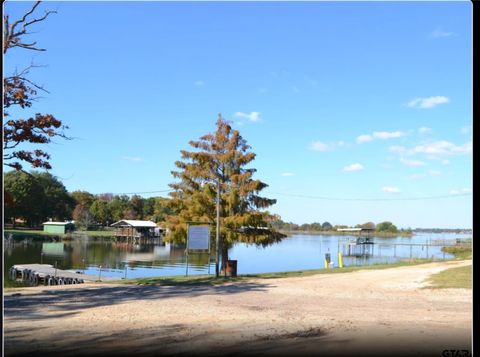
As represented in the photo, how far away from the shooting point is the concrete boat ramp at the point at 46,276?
27.7 metres

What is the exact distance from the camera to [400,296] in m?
13.3

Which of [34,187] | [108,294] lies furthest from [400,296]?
[34,187]

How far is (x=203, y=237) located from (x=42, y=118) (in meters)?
9.67

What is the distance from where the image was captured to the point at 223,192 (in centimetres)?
2580

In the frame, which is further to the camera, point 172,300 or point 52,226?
point 52,226

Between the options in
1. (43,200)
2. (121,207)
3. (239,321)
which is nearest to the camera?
(239,321)

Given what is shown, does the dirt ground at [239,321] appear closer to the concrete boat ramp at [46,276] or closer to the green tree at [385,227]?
the concrete boat ramp at [46,276]

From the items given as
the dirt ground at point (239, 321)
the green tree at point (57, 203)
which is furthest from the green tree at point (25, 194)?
the dirt ground at point (239, 321)

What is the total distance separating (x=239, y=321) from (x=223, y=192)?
16693mm

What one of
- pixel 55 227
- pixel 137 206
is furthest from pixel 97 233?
pixel 137 206

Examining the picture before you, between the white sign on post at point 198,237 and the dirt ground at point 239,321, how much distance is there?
532 cm

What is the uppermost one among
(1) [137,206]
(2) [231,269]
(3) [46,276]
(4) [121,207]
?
(1) [137,206]

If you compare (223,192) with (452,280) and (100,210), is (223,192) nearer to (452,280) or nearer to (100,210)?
(452,280)

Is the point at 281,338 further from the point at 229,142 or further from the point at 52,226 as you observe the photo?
the point at 52,226
